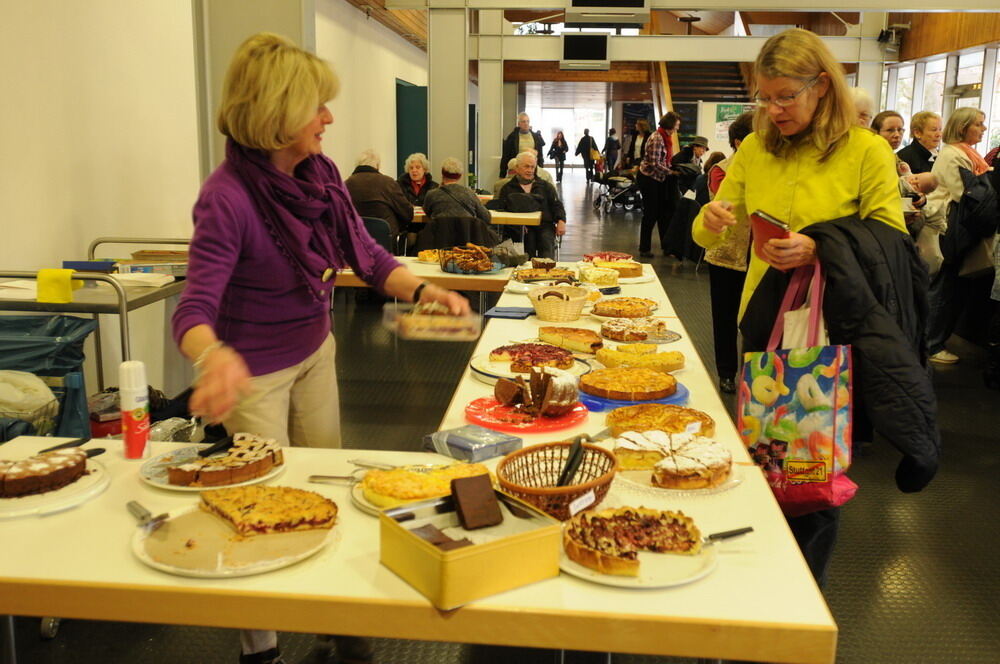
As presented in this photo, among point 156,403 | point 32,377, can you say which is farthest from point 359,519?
point 156,403

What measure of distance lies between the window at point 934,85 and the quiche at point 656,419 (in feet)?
42.6

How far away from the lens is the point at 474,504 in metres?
1.35

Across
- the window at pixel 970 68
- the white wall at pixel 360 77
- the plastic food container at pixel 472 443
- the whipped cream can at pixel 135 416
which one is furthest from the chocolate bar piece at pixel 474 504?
the window at pixel 970 68

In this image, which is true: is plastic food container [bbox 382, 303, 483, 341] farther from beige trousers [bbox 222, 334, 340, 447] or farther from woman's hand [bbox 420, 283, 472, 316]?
beige trousers [bbox 222, 334, 340, 447]

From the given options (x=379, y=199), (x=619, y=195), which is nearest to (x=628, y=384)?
(x=379, y=199)

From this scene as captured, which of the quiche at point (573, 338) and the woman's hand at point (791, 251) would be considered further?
the quiche at point (573, 338)

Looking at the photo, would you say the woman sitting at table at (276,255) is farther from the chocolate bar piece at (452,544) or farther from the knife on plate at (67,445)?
the chocolate bar piece at (452,544)

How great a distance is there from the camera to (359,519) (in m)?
1.52

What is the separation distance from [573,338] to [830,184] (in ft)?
2.85

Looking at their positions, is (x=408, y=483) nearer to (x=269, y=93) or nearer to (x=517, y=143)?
(x=269, y=93)

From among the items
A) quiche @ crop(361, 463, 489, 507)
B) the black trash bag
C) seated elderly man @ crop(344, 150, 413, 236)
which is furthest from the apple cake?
seated elderly man @ crop(344, 150, 413, 236)

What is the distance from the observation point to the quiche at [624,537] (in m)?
1.30

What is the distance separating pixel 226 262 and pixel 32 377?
4.90ft

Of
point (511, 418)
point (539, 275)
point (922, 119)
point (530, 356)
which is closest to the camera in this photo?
point (511, 418)
